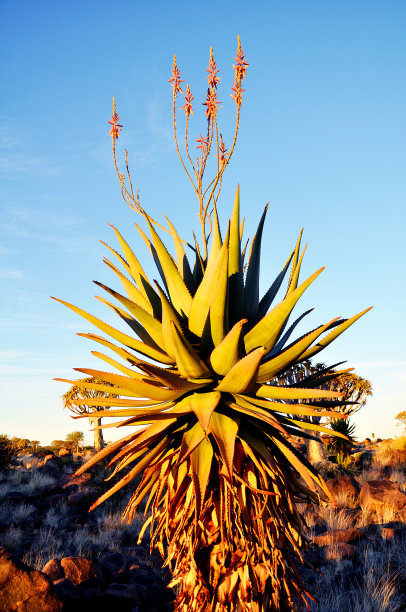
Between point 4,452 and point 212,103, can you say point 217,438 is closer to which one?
point 212,103

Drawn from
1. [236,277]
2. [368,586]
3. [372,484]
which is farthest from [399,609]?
[372,484]

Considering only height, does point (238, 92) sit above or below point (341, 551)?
above

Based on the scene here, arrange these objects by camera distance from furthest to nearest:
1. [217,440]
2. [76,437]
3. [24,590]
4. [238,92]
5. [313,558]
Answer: [76,437]
[313,558]
[24,590]
[238,92]
[217,440]

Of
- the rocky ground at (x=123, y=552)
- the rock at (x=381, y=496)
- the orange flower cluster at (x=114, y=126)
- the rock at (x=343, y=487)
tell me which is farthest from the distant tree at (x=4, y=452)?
the orange flower cluster at (x=114, y=126)

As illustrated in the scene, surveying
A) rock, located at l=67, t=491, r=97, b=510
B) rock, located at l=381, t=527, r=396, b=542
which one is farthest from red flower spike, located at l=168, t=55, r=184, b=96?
rock, located at l=67, t=491, r=97, b=510

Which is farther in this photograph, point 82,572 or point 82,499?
point 82,499

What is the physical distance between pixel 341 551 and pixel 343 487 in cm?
484

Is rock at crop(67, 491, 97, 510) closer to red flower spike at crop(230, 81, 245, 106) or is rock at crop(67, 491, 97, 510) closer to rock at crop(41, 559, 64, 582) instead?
rock at crop(41, 559, 64, 582)

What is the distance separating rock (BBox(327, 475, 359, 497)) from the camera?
11438 millimetres

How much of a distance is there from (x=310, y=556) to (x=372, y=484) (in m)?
5.17

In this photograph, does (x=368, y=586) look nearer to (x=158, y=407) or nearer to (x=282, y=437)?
(x=282, y=437)

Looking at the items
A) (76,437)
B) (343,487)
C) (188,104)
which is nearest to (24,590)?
(188,104)

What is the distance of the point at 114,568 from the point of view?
20.3ft

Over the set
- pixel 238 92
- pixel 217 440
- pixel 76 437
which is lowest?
pixel 76 437
